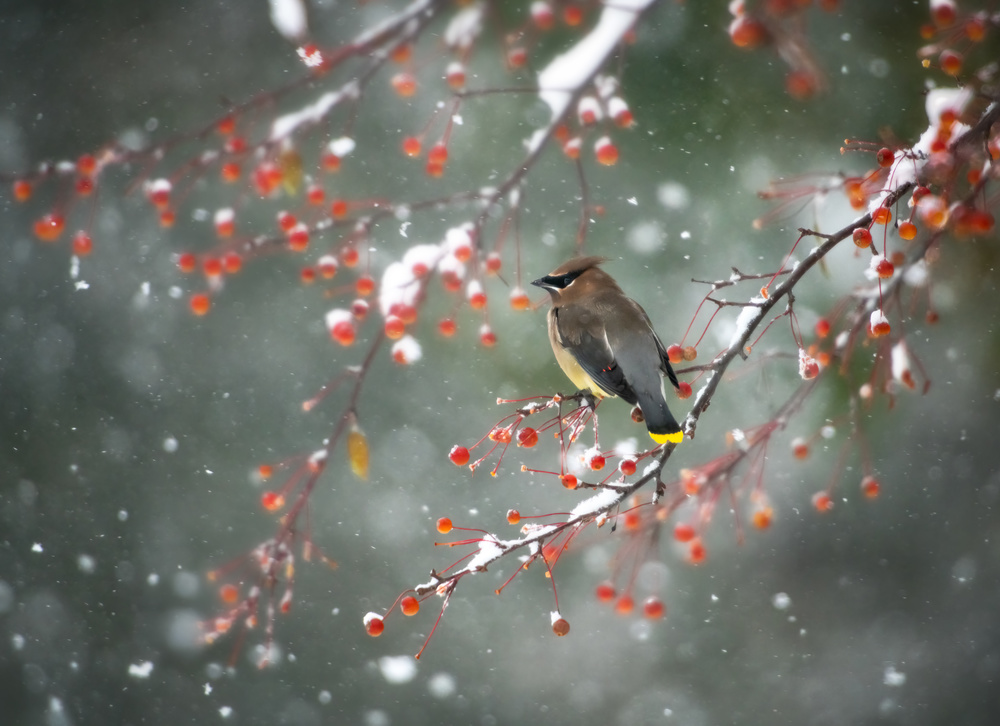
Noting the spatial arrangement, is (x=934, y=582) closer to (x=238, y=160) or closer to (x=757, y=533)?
(x=757, y=533)

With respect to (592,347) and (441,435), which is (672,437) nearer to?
(592,347)

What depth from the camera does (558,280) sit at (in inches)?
73.2

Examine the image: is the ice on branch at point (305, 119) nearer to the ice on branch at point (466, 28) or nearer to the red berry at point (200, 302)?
the ice on branch at point (466, 28)

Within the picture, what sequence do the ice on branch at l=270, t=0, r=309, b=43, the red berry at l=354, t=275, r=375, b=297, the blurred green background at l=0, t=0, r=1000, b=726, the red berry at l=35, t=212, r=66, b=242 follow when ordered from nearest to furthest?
the red berry at l=354, t=275, r=375, b=297 < the red berry at l=35, t=212, r=66, b=242 < the ice on branch at l=270, t=0, r=309, b=43 < the blurred green background at l=0, t=0, r=1000, b=726

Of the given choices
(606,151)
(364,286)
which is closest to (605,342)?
(606,151)

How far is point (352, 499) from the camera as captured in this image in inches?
128

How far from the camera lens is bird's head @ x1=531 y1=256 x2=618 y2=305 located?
6.11ft

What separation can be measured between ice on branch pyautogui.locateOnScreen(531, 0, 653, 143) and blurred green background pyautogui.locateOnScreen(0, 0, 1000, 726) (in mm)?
829

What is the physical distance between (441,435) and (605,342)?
1546mm

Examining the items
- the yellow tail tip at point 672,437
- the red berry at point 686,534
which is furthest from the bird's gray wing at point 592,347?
the red berry at point 686,534

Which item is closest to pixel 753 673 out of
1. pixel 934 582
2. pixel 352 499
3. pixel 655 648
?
pixel 655 648

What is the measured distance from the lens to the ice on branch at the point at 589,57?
1.37 m

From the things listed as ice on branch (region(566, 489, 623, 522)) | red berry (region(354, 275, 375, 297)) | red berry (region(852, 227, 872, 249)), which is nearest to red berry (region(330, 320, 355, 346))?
red berry (region(354, 275, 375, 297))

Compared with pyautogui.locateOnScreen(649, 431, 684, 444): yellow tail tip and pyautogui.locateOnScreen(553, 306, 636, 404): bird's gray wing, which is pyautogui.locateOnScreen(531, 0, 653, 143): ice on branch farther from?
pyautogui.locateOnScreen(649, 431, 684, 444): yellow tail tip
